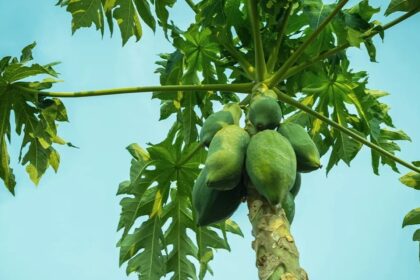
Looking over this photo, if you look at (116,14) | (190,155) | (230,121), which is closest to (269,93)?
(230,121)

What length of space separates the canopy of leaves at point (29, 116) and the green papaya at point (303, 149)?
138 centimetres

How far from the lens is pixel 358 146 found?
3.80 m

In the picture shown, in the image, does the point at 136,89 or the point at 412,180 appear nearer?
the point at 136,89

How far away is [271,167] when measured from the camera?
211cm

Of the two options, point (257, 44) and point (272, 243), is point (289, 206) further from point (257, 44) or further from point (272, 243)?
point (257, 44)

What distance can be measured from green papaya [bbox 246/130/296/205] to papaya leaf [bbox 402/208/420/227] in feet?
5.44

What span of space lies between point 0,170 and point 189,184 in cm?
115

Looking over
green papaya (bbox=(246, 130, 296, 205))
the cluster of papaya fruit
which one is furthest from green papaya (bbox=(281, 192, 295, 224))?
green papaya (bbox=(246, 130, 296, 205))

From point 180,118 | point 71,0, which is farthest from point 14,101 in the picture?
point 180,118

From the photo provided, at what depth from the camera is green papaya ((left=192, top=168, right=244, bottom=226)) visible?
234 centimetres

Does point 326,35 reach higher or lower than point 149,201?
higher

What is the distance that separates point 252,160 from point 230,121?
52 cm

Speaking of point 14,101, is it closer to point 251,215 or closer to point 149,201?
point 149,201

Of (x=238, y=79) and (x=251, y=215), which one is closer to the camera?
(x=251, y=215)
